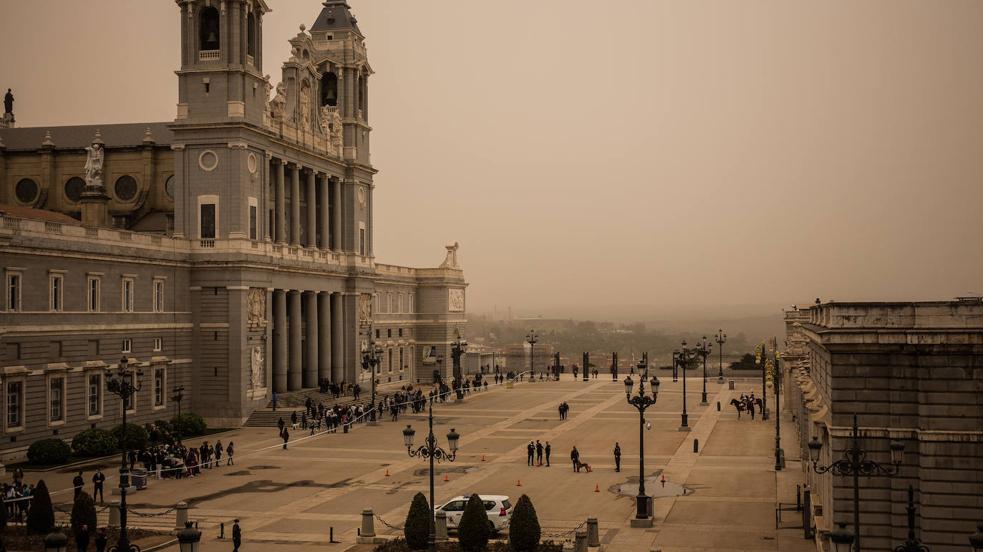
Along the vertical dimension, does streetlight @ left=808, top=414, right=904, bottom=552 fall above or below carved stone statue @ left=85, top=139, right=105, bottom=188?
below

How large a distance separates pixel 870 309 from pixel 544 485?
811 inches

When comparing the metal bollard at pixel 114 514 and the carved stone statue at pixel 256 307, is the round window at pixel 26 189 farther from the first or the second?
the metal bollard at pixel 114 514

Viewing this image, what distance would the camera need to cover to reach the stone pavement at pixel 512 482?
37.2m

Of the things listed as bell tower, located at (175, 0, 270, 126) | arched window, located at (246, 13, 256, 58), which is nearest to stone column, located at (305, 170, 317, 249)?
arched window, located at (246, 13, 256, 58)

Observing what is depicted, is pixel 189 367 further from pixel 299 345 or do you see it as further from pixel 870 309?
pixel 870 309

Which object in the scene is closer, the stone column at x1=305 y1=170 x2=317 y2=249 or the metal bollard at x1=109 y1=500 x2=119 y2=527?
the metal bollard at x1=109 y1=500 x2=119 y2=527

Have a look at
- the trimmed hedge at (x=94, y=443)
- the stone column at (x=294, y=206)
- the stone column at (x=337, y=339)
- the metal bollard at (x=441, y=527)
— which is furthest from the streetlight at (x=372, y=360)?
the metal bollard at (x=441, y=527)

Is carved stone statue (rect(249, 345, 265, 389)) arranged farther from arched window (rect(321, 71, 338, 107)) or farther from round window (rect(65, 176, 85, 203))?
arched window (rect(321, 71, 338, 107))

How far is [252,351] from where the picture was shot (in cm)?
7212

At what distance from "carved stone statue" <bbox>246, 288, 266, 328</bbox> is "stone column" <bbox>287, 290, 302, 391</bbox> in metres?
7.37

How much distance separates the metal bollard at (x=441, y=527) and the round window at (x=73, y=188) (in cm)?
5671

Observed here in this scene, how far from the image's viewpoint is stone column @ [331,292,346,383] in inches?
3538

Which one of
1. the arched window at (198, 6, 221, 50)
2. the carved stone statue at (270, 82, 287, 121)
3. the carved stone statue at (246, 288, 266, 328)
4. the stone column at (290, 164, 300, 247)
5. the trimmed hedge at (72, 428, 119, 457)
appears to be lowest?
the trimmed hedge at (72, 428, 119, 457)

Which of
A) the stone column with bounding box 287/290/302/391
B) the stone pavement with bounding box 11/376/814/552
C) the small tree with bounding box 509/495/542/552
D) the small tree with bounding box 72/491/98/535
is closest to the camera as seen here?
the small tree with bounding box 509/495/542/552
